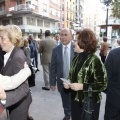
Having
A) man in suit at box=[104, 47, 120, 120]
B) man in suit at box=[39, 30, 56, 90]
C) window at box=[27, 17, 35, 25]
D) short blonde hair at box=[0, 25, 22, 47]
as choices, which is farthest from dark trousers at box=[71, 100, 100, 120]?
window at box=[27, 17, 35, 25]

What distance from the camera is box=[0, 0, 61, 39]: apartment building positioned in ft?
106

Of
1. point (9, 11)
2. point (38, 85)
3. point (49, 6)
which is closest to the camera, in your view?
point (38, 85)

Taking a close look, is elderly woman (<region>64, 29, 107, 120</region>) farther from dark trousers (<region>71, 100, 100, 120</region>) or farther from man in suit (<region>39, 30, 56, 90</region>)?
man in suit (<region>39, 30, 56, 90</region>)

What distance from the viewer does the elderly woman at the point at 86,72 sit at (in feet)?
6.81

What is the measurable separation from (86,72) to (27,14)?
32770 mm

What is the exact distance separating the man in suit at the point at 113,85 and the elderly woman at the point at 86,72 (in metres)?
0.08

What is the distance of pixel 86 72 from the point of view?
2098mm

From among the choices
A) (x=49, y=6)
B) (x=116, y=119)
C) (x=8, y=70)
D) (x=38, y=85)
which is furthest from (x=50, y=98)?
(x=49, y=6)

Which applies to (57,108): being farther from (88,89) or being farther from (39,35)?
(39,35)

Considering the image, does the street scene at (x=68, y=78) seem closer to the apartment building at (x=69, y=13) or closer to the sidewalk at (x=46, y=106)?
the sidewalk at (x=46, y=106)

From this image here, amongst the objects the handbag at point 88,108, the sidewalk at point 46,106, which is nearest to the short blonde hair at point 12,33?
the handbag at point 88,108

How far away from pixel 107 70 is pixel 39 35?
3659cm

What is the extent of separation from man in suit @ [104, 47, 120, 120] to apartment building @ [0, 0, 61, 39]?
99.3 feet

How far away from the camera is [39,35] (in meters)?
38.0
